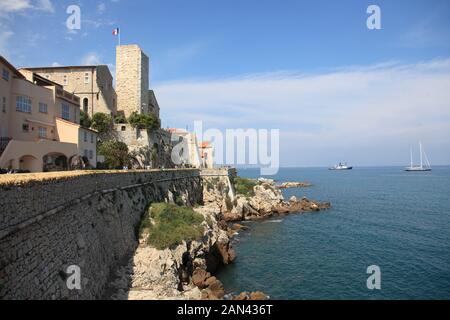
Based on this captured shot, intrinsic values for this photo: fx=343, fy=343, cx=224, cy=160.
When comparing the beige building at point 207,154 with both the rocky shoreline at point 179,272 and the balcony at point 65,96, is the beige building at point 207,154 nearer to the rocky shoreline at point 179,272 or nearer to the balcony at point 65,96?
the balcony at point 65,96

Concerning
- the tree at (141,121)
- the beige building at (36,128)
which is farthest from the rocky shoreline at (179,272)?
the tree at (141,121)

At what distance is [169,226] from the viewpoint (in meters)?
28.5

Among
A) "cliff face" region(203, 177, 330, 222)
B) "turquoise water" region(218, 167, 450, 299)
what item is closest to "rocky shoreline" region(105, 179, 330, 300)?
"turquoise water" region(218, 167, 450, 299)

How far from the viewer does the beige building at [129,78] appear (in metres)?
55.8

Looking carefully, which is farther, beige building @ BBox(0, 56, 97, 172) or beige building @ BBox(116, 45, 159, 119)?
beige building @ BBox(116, 45, 159, 119)

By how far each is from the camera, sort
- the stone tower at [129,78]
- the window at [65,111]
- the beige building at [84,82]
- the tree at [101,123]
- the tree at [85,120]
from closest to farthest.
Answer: the window at [65,111], the tree at [85,120], the tree at [101,123], the beige building at [84,82], the stone tower at [129,78]

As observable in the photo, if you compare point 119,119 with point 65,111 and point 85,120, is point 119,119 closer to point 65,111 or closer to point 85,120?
point 85,120

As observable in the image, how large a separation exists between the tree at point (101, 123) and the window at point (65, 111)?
10.0 meters

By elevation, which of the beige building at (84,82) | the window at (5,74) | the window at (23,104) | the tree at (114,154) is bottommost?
the tree at (114,154)

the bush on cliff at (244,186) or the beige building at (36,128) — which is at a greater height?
the beige building at (36,128)

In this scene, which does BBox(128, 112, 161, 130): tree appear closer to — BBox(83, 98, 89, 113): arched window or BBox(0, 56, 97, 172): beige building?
BBox(83, 98, 89, 113): arched window

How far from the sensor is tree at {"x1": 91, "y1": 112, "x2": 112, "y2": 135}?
46781mm

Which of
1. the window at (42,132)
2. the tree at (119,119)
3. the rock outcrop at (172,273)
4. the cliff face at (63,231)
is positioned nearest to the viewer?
the cliff face at (63,231)
